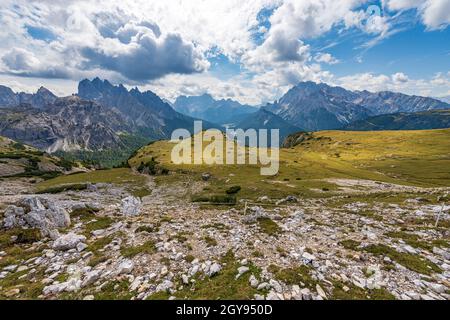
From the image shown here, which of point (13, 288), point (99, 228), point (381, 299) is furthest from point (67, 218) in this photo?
point (381, 299)

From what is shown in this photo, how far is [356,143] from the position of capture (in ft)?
643

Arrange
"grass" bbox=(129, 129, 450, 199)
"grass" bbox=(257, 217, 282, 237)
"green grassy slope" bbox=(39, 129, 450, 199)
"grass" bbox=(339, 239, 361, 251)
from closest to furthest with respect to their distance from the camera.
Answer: "grass" bbox=(339, 239, 361, 251) < "grass" bbox=(257, 217, 282, 237) < "green grassy slope" bbox=(39, 129, 450, 199) < "grass" bbox=(129, 129, 450, 199)

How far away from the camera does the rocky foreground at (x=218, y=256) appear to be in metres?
11.5

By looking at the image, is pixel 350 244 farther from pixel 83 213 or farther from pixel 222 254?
pixel 83 213

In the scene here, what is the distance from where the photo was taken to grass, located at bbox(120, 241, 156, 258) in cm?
1497

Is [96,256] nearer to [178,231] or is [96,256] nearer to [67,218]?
[178,231]

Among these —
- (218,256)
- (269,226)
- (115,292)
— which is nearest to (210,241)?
(218,256)

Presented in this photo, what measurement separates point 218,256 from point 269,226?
754 centimetres

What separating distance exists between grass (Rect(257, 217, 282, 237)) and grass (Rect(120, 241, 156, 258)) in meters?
9.19

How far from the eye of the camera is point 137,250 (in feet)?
50.7

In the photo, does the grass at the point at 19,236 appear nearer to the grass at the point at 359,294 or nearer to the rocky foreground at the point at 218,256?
the rocky foreground at the point at 218,256

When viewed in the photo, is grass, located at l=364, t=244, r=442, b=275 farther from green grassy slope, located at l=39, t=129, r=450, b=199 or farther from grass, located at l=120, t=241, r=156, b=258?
green grassy slope, located at l=39, t=129, r=450, b=199

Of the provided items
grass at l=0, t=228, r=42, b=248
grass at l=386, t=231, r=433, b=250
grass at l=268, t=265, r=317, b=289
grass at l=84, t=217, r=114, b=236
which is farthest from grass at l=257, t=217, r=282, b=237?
grass at l=0, t=228, r=42, b=248
